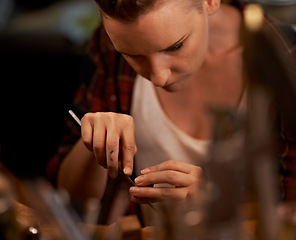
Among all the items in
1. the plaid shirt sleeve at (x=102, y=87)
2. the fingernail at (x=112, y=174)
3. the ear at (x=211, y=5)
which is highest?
the ear at (x=211, y=5)

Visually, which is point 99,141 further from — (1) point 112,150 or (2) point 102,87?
(2) point 102,87

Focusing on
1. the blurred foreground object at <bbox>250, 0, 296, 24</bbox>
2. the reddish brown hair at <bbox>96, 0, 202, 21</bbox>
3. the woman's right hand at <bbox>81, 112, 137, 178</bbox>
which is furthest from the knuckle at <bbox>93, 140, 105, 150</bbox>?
the blurred foreground object at <bbox>250, 0, 296, 24</bbox>

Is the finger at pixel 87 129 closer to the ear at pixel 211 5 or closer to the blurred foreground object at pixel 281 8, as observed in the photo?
the ear at pixel 211 5

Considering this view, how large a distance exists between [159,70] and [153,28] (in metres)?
0.04

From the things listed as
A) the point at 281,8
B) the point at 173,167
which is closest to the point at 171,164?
the point at 173,167

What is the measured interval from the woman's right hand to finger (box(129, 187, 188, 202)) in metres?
0.02

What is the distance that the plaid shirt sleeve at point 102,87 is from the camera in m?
0.52

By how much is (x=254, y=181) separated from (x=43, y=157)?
1.06 feet

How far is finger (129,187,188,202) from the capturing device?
0.35 metres

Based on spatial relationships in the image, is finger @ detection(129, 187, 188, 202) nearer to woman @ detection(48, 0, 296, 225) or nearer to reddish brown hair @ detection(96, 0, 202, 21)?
woman @ detection(48, 0, 296, 225)

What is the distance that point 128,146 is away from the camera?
1.25 feet

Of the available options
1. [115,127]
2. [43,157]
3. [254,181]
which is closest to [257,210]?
[254,181]

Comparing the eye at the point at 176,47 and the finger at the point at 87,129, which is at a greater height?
the eye at the point at 176,47

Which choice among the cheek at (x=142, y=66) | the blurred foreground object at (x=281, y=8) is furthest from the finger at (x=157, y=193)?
the blurred foreground object at (x=281, y=8)
